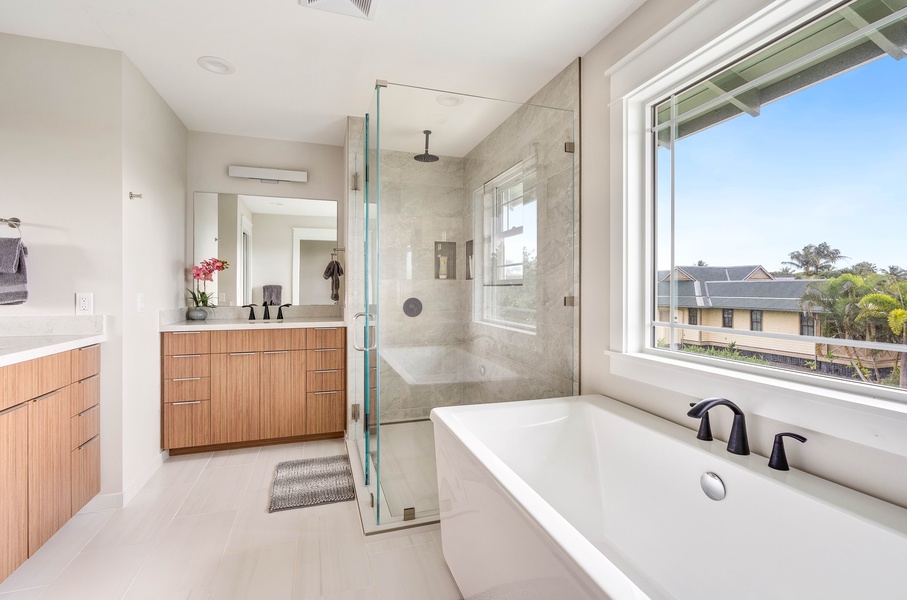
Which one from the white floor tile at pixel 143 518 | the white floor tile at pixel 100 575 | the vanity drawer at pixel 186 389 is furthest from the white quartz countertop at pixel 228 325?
the white floor tile at pixel 100 575

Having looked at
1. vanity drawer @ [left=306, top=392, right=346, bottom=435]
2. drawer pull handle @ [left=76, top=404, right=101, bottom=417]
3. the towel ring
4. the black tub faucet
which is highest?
the towel ring

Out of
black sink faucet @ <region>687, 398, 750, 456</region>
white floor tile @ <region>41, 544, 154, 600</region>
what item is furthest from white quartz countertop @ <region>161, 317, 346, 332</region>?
black sink faucet @ <region>687, 398, 750, 456</region>

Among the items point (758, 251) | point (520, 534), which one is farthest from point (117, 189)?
point (758, 251)

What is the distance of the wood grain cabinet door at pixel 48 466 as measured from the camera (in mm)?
1786

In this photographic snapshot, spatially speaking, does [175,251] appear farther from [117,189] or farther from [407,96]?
[407,96]

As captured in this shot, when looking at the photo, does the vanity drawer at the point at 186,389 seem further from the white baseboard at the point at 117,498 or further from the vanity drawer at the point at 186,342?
the white baseboard at the point at 117,498

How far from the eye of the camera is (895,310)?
1161mm

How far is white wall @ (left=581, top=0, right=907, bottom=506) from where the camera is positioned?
1129 millimetres

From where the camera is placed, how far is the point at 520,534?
107 cm

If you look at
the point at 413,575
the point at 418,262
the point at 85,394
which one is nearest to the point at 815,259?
the point at 418,262

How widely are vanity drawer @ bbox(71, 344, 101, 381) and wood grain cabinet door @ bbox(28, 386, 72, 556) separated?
0.10m

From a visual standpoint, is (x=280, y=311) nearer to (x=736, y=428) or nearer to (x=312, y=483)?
(x=312, y=483)

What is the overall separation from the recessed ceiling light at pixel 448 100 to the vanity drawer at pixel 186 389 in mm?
2459

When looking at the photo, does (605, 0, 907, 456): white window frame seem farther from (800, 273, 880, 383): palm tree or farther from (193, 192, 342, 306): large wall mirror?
(193, 192, 342, 306): large wall mirror
